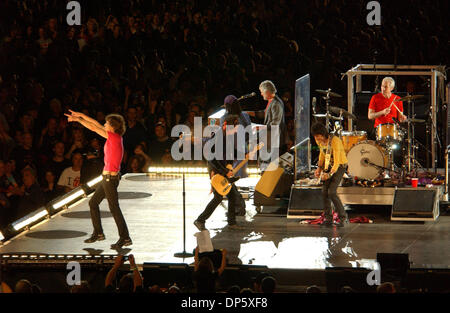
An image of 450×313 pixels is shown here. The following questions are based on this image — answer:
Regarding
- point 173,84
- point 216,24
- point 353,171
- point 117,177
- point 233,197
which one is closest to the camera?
point 117,177

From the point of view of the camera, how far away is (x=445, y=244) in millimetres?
10406

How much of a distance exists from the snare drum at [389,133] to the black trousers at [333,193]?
1663 mm

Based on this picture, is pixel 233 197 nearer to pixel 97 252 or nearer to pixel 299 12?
pixel 97 252

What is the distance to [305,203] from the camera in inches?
469

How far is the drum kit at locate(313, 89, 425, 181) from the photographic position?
12.4 meters

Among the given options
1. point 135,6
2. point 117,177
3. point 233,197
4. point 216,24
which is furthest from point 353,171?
point 135,6

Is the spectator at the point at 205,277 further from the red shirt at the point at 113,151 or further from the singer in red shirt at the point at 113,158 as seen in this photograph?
the red shirt at the point at 113,151

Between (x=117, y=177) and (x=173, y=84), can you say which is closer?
(x=117, y=177)

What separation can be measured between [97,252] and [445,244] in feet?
13.3

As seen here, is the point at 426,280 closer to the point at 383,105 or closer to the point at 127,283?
the point at 127,283

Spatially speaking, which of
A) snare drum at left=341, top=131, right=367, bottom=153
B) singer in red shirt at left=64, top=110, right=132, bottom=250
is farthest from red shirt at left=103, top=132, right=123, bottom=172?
snare drum at left=341, top=131, right=367, bottom=153

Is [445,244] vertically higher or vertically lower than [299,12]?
lower

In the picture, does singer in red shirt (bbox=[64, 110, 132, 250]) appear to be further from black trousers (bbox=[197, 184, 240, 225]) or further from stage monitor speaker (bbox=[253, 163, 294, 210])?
stage monitor speaker (bbox=[253, 163, 294, 210])

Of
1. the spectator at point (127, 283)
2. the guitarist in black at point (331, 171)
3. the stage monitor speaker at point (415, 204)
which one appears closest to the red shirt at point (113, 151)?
the spectator at point (127, 283)
